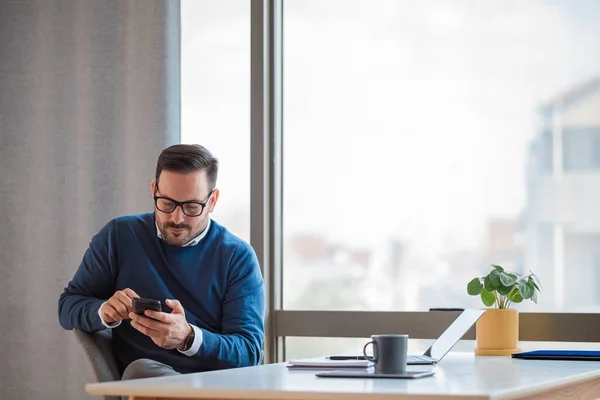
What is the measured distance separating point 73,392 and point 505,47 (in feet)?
→ 7.04

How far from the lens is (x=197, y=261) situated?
9.53 ft

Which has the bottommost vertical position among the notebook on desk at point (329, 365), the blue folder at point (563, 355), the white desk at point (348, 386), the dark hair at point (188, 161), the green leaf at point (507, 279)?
the blue folder at point (563, 355)

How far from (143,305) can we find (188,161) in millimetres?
594

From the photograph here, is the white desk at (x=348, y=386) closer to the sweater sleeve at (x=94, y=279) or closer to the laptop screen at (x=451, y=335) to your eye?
the laptop screen at (x=451, y=335)

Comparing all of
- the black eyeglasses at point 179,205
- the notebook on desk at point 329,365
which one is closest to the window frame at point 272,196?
the black eyeglasses at point 179,205

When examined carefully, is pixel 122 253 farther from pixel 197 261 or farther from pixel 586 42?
pixel 586 42

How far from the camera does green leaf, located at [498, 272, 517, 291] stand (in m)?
2.92

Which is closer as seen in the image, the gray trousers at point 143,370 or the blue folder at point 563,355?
the gray trousers at point 143,370

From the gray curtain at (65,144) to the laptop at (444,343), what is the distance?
1478 millimetres

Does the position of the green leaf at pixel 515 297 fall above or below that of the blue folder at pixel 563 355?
above

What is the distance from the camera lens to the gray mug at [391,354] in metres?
1.82

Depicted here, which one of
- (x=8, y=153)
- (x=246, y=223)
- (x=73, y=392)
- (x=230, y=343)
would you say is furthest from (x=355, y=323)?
(x=8, y=153)

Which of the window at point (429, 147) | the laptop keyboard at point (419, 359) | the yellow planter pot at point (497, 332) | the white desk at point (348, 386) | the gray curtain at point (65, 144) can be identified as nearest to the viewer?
the white desk at point (348, 386)

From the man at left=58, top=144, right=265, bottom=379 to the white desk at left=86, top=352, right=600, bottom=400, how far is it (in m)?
0.70
